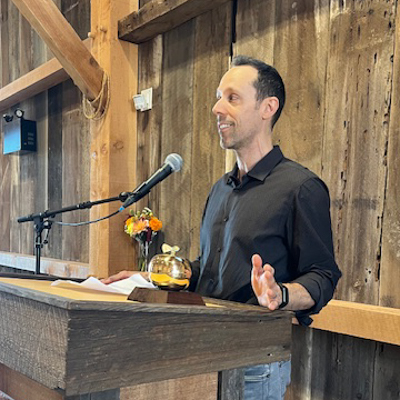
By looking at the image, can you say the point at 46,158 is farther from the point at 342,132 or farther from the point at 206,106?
the point at 342,132

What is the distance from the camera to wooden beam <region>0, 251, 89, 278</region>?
9.46 ft

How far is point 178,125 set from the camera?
2.41 m

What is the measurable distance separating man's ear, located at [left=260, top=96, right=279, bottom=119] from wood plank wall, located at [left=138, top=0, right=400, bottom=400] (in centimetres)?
50

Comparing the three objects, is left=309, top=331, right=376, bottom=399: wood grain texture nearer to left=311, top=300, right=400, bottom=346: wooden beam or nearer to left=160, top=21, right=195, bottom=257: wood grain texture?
left=311, top=300, right=400, bottom=346: wooden beam

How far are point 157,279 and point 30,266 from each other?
9.93ft

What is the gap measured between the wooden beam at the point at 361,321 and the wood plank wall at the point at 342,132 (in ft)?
0.27

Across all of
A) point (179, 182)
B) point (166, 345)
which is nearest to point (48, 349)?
point (166, 345)

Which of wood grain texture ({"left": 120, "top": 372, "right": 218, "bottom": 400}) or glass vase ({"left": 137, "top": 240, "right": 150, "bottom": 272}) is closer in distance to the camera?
wood grain texture ({"left": 120, "top": 372, "right": 218, "bottom": 400})

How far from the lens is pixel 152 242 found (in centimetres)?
255

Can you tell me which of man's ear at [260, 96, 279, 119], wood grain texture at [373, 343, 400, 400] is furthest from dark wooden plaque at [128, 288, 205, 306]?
wood grain texture at [373, 343, 400, 400]

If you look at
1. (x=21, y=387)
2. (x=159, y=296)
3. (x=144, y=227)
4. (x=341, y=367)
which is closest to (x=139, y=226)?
(x=144, y=227)

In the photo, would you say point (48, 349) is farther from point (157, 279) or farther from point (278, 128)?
point (278, 128)

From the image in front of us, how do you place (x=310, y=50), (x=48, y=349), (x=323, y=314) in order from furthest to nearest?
(x=310, y=50)
(x=323, y=314)
(x=48, y=349)

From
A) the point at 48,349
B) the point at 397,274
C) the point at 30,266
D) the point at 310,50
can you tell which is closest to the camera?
the point at 48,349
